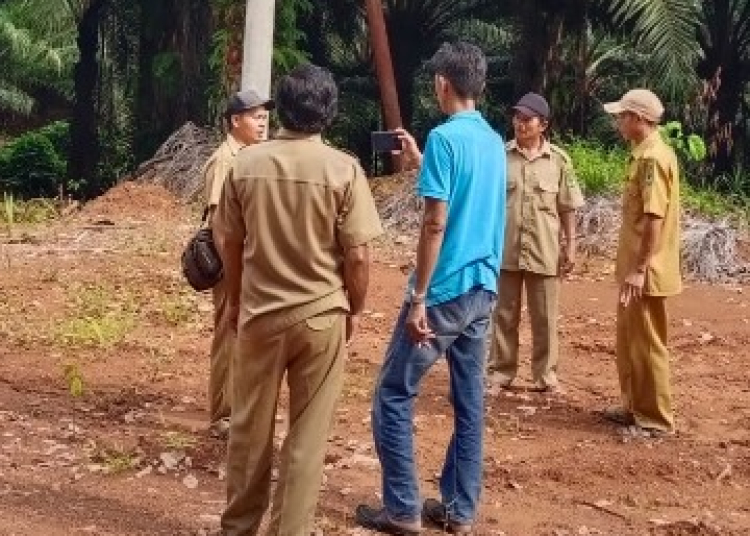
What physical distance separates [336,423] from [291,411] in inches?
90.3

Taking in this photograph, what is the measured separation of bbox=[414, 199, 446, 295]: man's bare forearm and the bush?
2044 cm

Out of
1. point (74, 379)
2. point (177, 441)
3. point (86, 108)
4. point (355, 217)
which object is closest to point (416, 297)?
point (355, 217)

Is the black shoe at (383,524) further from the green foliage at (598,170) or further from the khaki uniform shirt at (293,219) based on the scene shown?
the green foliage at (598,170)

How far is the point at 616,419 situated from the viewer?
6988 millimetres

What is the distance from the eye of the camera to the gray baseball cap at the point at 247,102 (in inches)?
224

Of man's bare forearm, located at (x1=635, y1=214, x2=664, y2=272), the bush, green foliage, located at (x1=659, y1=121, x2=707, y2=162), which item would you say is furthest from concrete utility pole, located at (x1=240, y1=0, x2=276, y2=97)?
the bush

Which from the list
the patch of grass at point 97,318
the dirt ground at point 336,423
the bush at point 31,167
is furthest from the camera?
the bush at point 31,167

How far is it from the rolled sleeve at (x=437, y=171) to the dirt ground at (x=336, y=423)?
137cm

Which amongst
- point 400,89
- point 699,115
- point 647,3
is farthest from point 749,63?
point 400,89

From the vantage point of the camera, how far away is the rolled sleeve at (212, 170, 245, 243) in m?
4.34

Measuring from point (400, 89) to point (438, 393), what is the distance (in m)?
14.3

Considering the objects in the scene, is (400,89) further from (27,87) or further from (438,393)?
(27,87)

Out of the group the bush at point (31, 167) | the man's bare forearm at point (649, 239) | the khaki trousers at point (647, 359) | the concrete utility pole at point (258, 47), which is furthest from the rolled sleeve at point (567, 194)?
the bush at point (31, 167)

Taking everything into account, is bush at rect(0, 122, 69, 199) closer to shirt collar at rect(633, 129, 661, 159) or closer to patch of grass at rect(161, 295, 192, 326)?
patch of grass at rect(161, 295, 192, 326)
